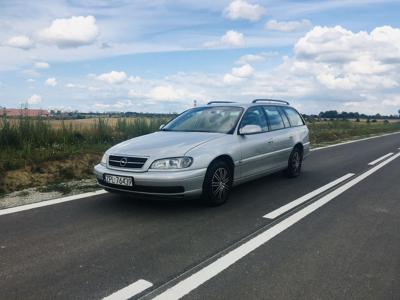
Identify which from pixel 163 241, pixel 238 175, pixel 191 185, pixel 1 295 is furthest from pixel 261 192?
pixel 1 295

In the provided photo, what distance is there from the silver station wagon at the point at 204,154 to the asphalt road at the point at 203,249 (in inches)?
15.8

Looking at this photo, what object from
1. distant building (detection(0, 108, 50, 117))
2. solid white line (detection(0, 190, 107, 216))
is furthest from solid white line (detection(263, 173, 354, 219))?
distant building (detection(0, 108, 50, 117))

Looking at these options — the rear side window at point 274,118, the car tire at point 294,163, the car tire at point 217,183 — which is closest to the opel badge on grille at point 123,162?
the car tire at point 217,183

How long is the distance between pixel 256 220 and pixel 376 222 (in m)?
1.65

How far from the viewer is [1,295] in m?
3.13

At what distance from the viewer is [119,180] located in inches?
214

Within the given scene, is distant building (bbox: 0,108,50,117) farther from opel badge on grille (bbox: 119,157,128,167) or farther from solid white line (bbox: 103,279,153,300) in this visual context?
solid white line (bbox: 103,279,153,300)

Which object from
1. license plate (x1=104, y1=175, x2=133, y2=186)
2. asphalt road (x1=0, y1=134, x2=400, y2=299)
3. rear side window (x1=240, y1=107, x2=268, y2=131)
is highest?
rear side window (x1=240, y1=107, x2=268, y2=131)

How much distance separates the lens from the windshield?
21.7 ft

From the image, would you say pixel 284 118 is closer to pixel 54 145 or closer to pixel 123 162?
pixel 123 162

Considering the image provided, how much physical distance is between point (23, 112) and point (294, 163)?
23.6 ft

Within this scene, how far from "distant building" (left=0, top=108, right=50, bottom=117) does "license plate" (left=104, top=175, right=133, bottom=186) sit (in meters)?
6.01

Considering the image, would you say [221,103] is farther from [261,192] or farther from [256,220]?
[256,220]

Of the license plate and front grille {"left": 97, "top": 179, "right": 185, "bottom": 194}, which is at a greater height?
the license plate
